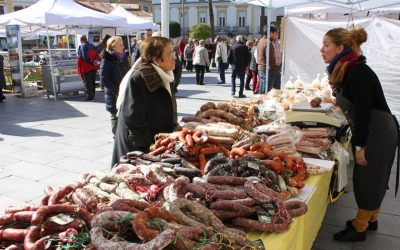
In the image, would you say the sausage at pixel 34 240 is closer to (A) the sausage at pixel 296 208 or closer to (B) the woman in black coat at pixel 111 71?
(A) the sausage at pixel 296 208

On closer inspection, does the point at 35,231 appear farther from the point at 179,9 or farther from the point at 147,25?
the point at 179,9

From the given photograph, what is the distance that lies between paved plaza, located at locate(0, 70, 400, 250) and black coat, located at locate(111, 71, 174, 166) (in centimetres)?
168

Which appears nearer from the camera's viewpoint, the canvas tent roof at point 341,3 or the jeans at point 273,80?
the canvas tent roof at point 341,3

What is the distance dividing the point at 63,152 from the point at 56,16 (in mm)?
6201

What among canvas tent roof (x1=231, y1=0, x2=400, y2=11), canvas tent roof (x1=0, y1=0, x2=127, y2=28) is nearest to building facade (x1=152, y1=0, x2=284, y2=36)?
canvas tent roof (x1=0, y1=0, x2=127, y2=28)

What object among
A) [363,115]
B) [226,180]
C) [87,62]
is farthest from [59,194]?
[87,62]

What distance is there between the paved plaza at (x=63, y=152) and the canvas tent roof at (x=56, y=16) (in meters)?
2.31

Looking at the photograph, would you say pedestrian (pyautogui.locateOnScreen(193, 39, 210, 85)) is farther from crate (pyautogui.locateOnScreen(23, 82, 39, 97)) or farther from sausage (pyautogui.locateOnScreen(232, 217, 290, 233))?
sausage (pyautogui.locateOnScreen(232, 217, 290, 233))

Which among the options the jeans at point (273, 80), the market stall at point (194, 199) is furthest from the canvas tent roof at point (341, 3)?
the market stall at point (194, 199)

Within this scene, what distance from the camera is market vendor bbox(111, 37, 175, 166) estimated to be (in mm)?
3365

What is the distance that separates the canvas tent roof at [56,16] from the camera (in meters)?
11.2

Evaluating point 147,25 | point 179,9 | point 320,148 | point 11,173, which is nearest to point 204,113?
point 320,148

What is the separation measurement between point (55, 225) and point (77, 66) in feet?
36.5

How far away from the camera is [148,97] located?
345 centimetres
